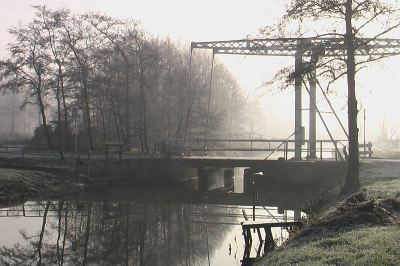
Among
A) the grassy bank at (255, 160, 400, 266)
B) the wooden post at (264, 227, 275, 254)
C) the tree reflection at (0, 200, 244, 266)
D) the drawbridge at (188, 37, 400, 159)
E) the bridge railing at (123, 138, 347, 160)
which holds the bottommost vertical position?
the tree reflection at (0, 200, 244, 266)

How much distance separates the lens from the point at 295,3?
16.5 m

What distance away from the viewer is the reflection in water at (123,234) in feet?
37.2

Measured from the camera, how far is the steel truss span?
16.4m

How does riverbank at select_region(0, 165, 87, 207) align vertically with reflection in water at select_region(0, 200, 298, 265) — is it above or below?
above

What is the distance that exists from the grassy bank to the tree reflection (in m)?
3.28

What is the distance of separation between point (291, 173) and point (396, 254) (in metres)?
18.9

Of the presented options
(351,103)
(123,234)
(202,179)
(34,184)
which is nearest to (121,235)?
(123,234)

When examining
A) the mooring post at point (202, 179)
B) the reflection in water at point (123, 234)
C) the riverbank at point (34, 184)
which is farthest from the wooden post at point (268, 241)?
the mooring post at point (202, 179)

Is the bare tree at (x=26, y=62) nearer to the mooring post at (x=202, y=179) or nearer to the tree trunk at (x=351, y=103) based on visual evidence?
the mooring post at (x=202, y=179)

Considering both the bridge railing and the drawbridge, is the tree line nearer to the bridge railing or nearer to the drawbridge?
the bridge railing

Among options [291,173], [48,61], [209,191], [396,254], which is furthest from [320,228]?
[48,61]

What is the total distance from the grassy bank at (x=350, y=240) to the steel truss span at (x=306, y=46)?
290 inches

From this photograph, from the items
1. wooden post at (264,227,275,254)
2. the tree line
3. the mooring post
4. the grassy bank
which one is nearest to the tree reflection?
wooden post at (264,227,275,254)

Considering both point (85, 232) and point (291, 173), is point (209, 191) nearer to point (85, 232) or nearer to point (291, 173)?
point (291, 173)
